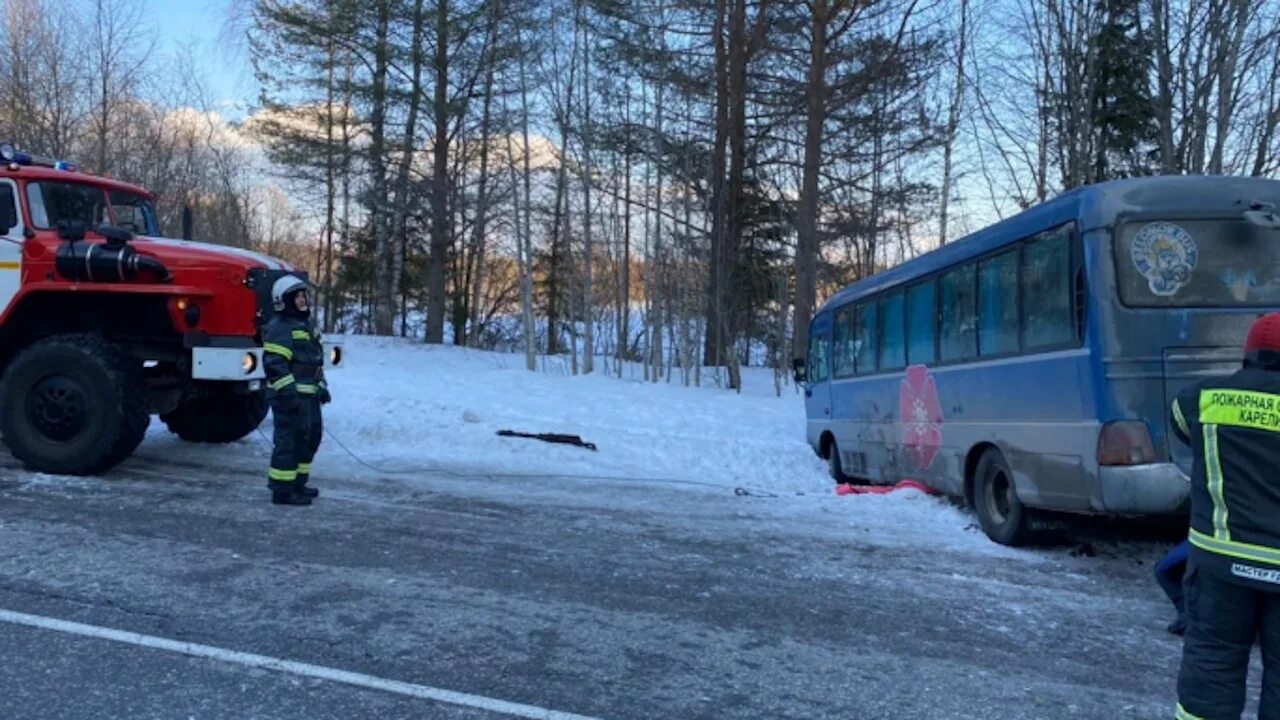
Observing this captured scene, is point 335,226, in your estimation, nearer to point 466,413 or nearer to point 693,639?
point 466,413

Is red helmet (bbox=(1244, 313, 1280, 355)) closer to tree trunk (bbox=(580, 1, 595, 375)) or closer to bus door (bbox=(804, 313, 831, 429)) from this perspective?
bus door (bbox=(804, 313, 831, 429))

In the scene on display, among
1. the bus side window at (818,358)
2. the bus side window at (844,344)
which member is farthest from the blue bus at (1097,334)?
the bus side window at (818,358)

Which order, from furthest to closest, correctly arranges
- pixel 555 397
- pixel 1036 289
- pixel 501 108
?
pixel 501 108 → pixel 555 397 → pixel 1036 289

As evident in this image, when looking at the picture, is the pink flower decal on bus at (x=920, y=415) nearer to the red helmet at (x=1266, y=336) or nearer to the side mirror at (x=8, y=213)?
the red helmet at (x=1266, y=336)

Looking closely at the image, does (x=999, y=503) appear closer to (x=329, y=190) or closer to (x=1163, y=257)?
(x=1163, y=257)

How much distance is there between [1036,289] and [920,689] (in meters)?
3.85

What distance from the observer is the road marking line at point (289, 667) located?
3.98m

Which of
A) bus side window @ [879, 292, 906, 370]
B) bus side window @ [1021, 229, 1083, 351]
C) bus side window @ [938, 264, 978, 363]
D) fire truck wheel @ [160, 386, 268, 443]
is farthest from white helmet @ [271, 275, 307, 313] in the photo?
bus side window @ [879, 292, 906, 370]

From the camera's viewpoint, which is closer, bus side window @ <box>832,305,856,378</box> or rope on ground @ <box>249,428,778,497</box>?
rope on ground @ <box>249,428,778,497</box>

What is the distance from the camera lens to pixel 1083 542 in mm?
7480

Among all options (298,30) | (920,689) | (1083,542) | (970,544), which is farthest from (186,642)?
(298,30)

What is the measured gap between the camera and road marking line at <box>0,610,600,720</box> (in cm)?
398

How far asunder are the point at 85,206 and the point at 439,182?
1926 centimetres

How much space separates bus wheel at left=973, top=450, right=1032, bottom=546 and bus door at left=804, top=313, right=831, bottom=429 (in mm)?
4445
